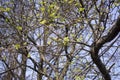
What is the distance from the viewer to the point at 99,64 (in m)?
5.71

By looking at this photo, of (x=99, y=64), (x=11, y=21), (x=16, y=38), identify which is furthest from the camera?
(x=16, y=38)

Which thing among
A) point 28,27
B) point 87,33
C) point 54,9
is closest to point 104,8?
point 54,9

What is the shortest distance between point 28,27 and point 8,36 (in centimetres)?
156

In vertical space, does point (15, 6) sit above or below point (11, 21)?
above

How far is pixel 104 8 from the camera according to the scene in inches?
225

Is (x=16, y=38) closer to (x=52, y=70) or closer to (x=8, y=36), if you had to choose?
(x=8, y=36)

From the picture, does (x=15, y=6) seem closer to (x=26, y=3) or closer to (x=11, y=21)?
(x=26, y=3)

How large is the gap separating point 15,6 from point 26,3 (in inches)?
14.2

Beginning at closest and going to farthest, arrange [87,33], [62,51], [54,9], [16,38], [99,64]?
[99,64], [54,9], [16,38], [87,33], [62,51]

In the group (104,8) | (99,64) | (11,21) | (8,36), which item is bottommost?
(99,64)

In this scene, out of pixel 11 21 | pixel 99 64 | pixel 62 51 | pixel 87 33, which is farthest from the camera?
pixel 62 51

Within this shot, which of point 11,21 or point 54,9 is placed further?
point 11,21

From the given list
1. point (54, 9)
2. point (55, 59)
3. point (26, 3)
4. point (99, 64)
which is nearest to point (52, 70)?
point (55, 59)

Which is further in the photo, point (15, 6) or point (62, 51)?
point (62, 51)
